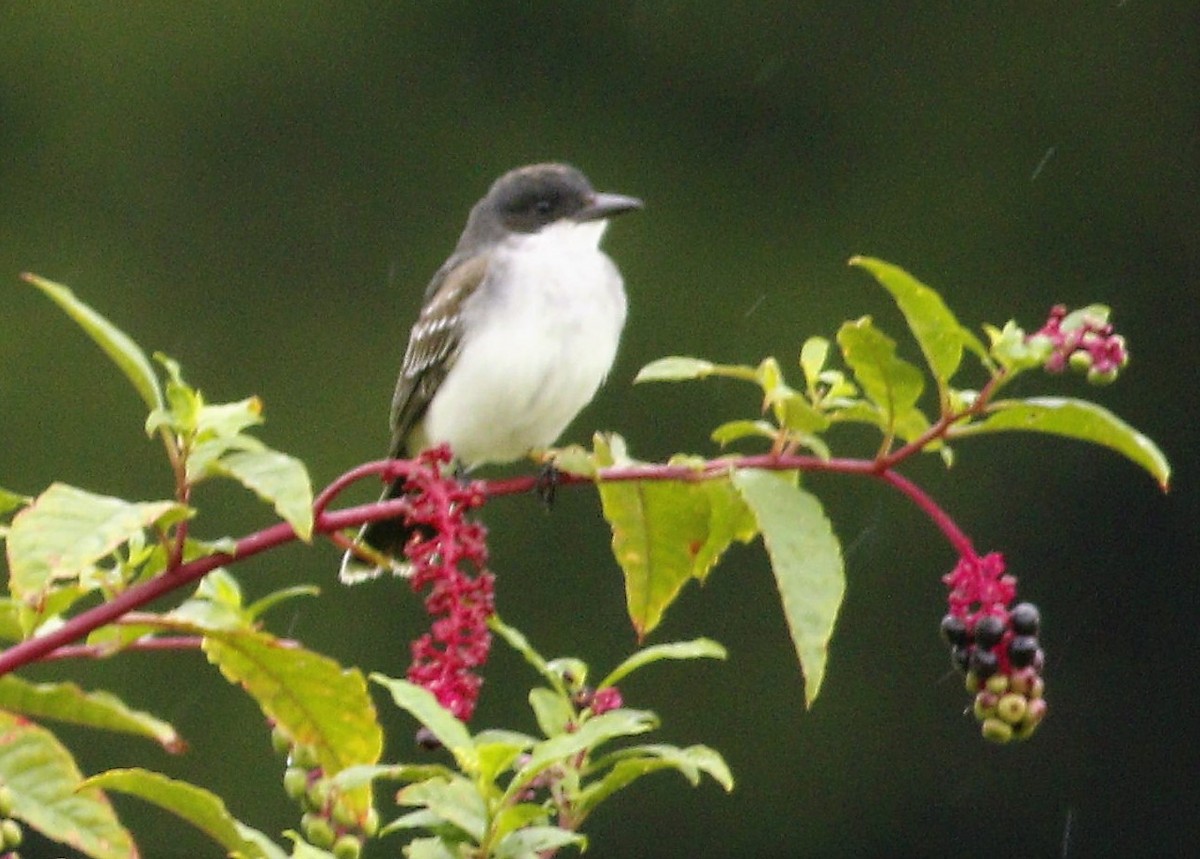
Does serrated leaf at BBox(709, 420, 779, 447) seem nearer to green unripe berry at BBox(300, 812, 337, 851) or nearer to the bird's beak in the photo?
green unripe berry at BBox(300, 812, 337, 851)

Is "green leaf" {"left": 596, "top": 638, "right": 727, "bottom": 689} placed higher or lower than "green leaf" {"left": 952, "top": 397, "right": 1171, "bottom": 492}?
lower

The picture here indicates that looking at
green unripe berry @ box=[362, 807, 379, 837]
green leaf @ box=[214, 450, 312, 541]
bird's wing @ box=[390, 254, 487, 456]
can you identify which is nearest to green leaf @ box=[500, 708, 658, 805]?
green unripe berry @ box=[362, 807, 379, 837]

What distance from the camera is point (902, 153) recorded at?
14094 millimetres

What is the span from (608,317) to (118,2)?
34.8 ft

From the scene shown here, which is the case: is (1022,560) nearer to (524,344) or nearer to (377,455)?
(377,455)

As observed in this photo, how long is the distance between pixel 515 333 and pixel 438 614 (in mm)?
2353

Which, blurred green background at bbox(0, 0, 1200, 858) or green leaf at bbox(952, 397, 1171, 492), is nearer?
green leaf at bbox(952, 397, 1171, 492)

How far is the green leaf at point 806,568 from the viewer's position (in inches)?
72.6

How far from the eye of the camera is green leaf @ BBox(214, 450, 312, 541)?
1723 millimetres

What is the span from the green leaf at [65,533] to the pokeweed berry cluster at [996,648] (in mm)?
549

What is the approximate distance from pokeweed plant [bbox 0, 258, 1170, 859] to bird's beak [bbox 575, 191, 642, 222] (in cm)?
235

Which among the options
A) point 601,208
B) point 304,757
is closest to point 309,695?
point 304,757

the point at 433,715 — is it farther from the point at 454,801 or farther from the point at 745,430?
the point at 745,430

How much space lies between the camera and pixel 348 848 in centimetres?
181
